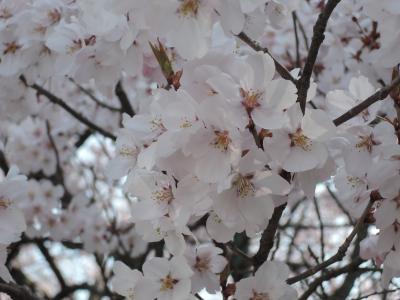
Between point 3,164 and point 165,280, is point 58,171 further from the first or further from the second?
point 165,280

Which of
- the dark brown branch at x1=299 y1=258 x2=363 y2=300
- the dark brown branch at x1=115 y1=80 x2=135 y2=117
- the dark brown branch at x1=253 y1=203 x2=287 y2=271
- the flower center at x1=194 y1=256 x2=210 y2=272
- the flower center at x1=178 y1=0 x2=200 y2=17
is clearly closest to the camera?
the flower center at x1=178 y1=0 x2=200 y2=17

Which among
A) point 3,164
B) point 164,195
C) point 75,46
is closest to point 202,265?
point 164,195

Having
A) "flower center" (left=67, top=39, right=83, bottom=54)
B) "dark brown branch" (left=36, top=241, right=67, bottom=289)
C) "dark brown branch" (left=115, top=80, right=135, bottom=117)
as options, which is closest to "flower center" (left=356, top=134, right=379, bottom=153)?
"flower center" (left=67, top=39, right=83, bottom=54)

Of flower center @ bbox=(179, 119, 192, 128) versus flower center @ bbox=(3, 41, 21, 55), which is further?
flower center @ bbox=(3, 41, 21, 55)

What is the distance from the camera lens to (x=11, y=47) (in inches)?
105

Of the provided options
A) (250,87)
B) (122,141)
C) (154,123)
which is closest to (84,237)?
(122,141)

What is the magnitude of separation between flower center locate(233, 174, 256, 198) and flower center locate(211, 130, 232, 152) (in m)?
0.09

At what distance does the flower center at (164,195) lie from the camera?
1.69 metres

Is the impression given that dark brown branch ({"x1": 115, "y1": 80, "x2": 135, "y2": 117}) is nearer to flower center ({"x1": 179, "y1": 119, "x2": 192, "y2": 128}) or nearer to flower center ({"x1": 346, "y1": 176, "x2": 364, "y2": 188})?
flower center ({"x1": 346, "y1": 176, "x2": 364, "y2": 188})

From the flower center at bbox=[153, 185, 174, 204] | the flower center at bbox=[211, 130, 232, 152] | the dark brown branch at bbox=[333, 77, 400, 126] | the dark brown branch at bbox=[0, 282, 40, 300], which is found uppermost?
the dark brown branch at bbox=[333, 77, 400, 126]

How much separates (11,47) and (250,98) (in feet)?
4.96

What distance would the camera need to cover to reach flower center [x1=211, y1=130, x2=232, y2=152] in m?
1.46

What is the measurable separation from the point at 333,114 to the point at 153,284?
741 mm

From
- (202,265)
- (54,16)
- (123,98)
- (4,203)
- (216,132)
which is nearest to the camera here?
(216,132)
